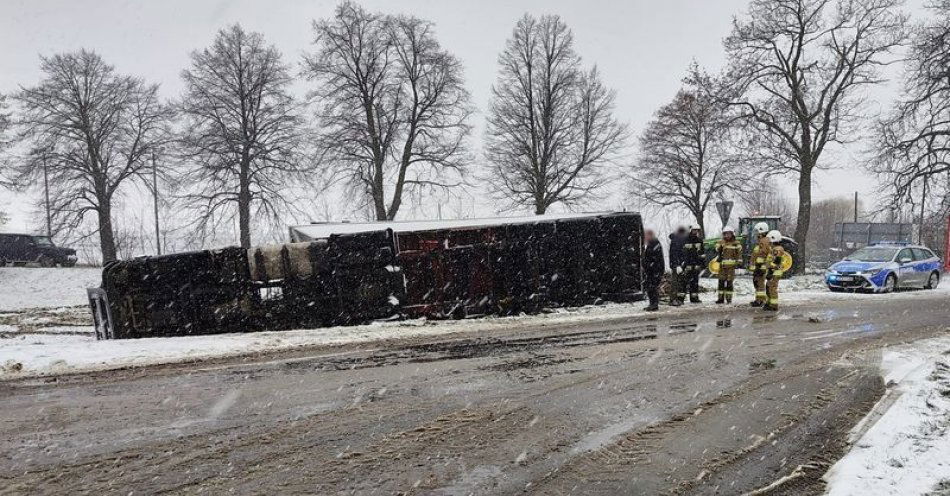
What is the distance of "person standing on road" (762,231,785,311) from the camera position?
11539mm

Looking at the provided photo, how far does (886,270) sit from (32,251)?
36963mm

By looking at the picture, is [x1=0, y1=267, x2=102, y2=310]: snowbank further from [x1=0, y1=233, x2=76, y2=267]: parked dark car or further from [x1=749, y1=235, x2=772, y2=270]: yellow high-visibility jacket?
[x1=749, y1=235, x2=772, y2=270]: yellow high-visibility jacket

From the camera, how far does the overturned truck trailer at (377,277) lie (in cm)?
1006

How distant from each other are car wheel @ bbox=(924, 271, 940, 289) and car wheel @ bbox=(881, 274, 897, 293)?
230 centimetres

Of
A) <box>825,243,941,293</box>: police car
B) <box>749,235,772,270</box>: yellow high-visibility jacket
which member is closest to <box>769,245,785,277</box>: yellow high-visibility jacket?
<box>749,235,772,270</box>: yellow high-visibility jacket

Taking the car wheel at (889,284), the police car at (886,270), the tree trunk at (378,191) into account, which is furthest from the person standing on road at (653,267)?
the tree trunk at (378,191)

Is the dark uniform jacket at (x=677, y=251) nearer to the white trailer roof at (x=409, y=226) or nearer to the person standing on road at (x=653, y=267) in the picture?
the person standing on road at (x=653, y=267)

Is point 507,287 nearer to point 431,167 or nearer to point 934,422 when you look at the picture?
point 934,422

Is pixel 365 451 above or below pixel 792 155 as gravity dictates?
below

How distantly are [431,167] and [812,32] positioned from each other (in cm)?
1714

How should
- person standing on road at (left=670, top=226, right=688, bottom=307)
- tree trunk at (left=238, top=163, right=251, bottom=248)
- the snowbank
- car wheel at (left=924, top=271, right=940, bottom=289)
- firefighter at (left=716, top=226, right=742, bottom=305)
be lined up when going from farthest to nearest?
tree trunk at (left=238, top=163, right=251, bottom=248) → the snowbank → car wheel at (left=924, top=271, right=940, bottom=289) → person standing on road at (left=670, top=226, right=688, bottom=307) → firefighter at (left=716, top=226, right=742, bottom=305)

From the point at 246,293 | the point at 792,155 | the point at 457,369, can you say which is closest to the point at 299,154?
the point at 246,293

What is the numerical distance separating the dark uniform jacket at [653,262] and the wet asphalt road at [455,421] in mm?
4374

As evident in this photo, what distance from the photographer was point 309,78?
27.8 m
